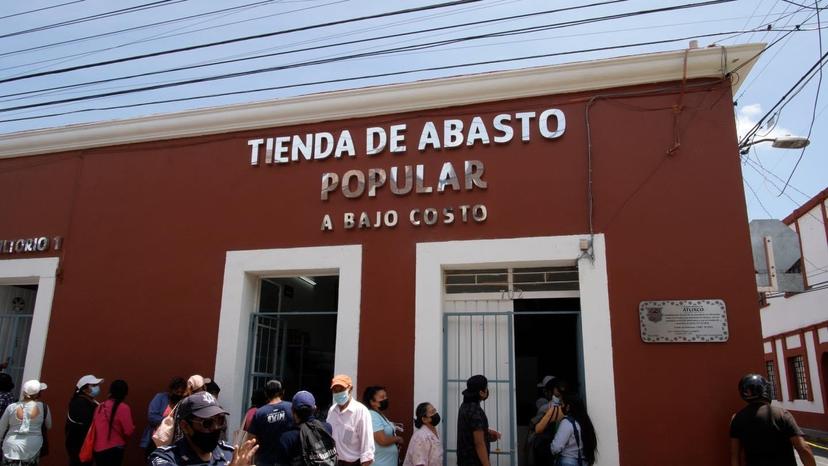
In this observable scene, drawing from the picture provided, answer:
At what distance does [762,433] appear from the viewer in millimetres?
4938

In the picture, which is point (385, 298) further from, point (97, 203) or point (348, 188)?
point (97, 203)

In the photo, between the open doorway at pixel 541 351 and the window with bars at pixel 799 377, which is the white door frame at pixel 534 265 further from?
the window with bars at pixel 799 377

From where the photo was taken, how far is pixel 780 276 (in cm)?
626

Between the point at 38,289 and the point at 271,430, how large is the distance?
5.25 m

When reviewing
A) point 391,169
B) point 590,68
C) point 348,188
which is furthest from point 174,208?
point 590,68

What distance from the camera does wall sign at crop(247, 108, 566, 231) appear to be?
691 centimetres

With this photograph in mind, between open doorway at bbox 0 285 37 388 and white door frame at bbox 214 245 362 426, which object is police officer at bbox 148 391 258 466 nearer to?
white door frame at bbox 214 245 362 426

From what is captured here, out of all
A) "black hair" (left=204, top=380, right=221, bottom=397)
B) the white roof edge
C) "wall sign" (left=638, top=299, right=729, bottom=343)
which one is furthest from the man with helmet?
"black hair" (left=204, top=380, right=221, bottom=397)

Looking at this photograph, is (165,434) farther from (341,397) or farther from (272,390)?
(341,397)

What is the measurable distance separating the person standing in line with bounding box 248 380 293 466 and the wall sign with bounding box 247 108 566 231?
2781mm

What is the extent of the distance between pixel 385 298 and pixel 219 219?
245cm

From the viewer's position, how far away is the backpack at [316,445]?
4379 mm

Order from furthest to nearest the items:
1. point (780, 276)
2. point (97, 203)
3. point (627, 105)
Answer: point (97, 203)
point (627, 105)
point (780, 276)

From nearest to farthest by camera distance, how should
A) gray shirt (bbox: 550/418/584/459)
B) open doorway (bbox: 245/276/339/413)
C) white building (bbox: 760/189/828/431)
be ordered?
gray shirt (bbox: 550/418/584/459) → open doorway (bbox: 245/276/339/413) → white building (bbox: 760/189/828/431)
